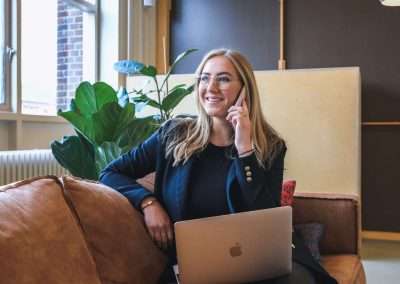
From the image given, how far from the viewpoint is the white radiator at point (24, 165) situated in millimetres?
2576

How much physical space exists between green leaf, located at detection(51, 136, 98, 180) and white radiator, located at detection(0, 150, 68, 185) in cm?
52

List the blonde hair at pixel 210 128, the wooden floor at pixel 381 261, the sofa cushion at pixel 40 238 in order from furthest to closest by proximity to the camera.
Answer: the wooden floor at pixel 381 261 < the blonde hair at pixel 210 128 < the sofa cushion at pixel 40 238

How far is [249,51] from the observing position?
4297 mm

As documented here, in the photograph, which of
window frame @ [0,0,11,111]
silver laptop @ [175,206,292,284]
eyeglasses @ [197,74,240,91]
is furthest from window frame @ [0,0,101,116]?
silver laptop @ [175,206,292,284]

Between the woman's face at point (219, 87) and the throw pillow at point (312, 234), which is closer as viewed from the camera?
the woman's face at point (219, 87)

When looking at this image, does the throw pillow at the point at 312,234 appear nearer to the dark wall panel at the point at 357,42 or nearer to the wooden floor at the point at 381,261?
the wooden floor at the point at 381,261

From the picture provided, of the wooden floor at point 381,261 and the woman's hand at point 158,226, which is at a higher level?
the woman's hand at point 158,226

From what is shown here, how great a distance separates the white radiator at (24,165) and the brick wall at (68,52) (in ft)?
2.49

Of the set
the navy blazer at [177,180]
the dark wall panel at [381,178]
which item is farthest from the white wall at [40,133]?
the dark wall panel at [381,178]

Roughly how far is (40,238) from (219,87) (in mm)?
828

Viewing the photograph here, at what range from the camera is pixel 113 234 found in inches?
49.5

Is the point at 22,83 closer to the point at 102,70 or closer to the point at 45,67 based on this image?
the point at 45,67

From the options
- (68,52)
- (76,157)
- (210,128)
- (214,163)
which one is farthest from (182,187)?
(68,52)

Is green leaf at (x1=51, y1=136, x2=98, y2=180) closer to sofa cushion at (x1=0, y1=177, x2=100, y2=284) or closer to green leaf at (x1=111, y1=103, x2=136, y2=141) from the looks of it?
green leaf at (x1=111, y1=103, x2=136, y2=141)
